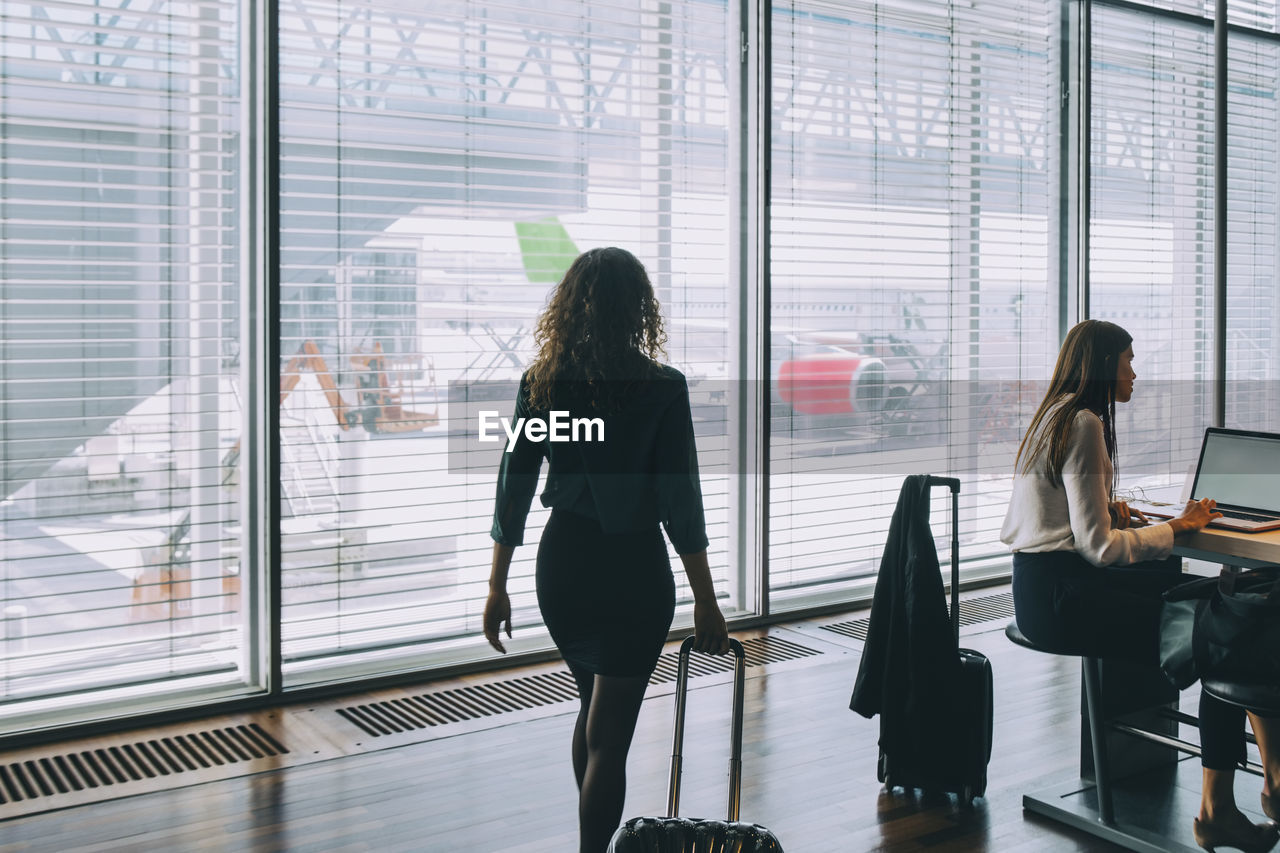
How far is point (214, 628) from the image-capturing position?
148 inches

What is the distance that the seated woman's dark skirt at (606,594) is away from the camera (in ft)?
7.30

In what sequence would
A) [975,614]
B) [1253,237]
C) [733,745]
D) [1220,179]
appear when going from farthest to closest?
[1253,237]
[975,614]
[1220,179]
[733,745]

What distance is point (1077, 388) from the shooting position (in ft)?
9.41

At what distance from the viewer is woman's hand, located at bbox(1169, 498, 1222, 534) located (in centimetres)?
278

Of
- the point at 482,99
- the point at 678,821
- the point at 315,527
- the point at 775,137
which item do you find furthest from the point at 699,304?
the point at 678,821

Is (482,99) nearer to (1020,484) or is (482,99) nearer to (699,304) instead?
(699,304)

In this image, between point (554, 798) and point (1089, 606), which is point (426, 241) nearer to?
point (554, 798)

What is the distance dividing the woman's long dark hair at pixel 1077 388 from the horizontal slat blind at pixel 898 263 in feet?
6.38

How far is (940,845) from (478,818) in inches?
45.3

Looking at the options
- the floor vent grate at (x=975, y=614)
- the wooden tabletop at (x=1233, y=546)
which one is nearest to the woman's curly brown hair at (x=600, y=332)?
the wooden tabletop at (x=1233, y=546)

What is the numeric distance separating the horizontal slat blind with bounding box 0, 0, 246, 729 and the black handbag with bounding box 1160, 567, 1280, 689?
9.28ft

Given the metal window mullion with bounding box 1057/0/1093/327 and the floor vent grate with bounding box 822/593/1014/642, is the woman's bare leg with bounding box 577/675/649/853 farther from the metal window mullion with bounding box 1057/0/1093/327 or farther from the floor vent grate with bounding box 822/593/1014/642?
the metal window mullion with bounding box 1057/0/1093/327

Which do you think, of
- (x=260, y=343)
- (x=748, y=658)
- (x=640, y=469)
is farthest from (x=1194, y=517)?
(x=260, y=343)

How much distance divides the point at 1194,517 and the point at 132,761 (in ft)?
9.75
